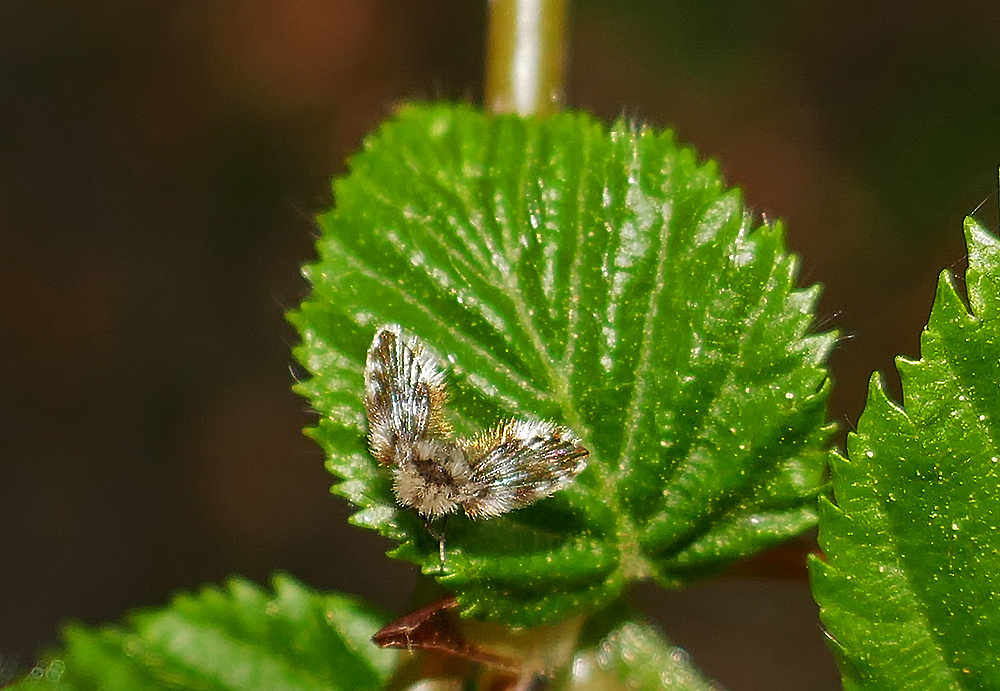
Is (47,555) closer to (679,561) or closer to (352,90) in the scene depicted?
(352,90)

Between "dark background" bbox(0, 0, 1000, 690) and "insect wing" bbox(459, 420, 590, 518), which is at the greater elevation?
"dark background" bbox(0, 0, 1000, 690)

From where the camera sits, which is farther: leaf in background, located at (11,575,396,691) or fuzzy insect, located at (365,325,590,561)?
leaf in background, located at (11,575,396,691)

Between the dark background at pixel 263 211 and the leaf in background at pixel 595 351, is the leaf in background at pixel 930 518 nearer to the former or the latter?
the leaf in background at pixel 595 351

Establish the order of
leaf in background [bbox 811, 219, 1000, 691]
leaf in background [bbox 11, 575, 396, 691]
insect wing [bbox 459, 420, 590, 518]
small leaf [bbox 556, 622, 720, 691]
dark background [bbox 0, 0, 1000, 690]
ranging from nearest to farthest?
leaf in background [bbox 811, 219, 1000, 691], insect wing [bbox 459, 420, 590, 518], small leaf [bbox 556, 622, 720, 691], leaf in background [bbox 11, 575, 396, 691], dark background [bbox 0, 0, 1000, 690]

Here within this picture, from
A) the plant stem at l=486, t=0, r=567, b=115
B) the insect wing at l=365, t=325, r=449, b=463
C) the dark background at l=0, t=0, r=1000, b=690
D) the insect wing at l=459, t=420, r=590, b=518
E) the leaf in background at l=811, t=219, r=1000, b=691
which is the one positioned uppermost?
the dark background at l=0, t=0, r=1000, b=690

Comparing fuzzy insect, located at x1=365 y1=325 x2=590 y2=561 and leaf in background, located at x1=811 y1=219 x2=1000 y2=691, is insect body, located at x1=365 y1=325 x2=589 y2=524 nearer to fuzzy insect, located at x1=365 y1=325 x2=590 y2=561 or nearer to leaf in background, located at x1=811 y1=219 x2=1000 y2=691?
fuzzy insect, located at x1=365 y1=325 x2=590 y2=561

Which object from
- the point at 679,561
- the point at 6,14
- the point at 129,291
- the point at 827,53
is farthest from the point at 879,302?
the point at 6,14

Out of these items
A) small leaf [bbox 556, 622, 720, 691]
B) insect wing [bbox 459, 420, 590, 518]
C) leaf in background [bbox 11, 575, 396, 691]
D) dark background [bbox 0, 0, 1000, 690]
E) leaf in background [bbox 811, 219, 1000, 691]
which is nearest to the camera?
leaf in background [bbox 811, 219, 1000, 691]

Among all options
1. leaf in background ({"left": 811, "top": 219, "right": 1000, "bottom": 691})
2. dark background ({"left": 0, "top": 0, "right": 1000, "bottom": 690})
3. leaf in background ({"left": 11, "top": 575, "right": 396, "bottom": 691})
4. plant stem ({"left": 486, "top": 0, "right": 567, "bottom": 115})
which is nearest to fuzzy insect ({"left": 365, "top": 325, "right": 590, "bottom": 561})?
leaf in background ({"left": 811, "top": 219, "right": 1000, "bottom": 691})
